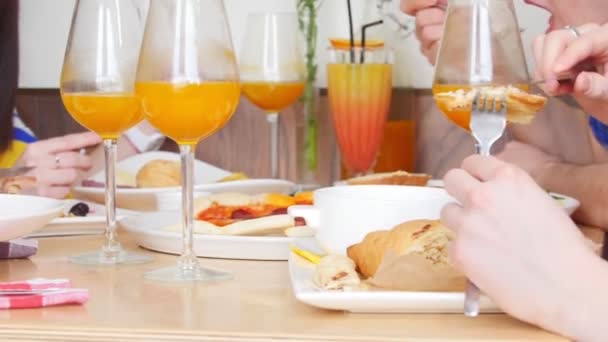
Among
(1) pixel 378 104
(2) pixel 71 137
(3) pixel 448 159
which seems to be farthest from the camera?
(3) pixel 448 159

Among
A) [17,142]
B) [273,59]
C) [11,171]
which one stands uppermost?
[273,59]

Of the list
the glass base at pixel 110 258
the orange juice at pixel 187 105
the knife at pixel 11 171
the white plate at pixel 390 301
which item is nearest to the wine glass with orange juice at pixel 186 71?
the orange juice at pixel 187 105

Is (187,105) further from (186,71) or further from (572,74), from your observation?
(572,74)

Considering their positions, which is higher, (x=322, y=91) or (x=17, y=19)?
(x=17, y=19)

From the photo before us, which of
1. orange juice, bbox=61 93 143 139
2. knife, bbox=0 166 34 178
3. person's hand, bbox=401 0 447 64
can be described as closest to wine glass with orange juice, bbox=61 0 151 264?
orange juice, bbox=61 93 143 139

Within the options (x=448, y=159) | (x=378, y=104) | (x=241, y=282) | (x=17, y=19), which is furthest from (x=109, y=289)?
(x=17, y=19)

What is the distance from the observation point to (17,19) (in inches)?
119

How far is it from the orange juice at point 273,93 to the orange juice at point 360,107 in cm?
10

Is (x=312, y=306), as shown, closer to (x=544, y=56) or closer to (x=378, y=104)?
(x=544, y=56)

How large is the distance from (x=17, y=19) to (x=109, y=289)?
2089 mm

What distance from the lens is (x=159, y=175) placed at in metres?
2.10

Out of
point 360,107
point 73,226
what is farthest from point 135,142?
point 73,226

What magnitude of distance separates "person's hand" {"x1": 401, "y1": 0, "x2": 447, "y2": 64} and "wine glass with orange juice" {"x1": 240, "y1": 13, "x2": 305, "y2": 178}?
398mm

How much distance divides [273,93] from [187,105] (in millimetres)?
1465
